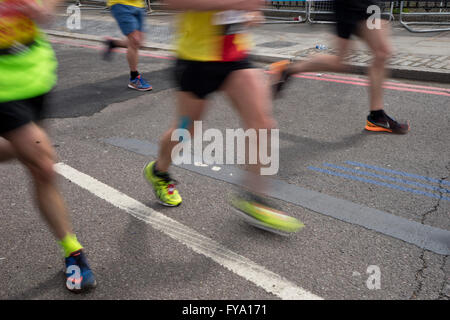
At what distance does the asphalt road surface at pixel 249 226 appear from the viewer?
7.52ft

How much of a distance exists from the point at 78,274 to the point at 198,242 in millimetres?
743

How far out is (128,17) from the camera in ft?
18.2

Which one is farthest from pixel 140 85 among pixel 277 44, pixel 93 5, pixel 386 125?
pixel 93 5

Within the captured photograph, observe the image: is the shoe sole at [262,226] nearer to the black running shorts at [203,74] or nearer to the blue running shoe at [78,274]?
the black running shorts at [203,74]

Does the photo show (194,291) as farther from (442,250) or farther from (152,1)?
(152,1)

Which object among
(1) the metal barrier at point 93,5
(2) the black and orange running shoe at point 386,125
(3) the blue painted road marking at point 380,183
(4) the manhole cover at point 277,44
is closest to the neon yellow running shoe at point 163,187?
(3) the blue painted road marking at point 380,183

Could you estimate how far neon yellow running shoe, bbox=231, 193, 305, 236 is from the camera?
2.60 metres

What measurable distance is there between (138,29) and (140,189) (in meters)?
3.18

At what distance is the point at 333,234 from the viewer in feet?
8.84

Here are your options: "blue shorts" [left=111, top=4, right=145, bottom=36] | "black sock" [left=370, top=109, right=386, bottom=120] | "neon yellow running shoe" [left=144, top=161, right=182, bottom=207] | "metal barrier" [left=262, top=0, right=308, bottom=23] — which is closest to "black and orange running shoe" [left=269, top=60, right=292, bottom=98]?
"black sock" [left=370, top=109, right=386, bottom=120]

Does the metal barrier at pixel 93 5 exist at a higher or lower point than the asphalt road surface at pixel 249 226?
higher

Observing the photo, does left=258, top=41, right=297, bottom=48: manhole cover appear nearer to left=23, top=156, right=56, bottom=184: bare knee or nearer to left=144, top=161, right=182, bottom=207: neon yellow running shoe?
left=144, top=161, right=182, bottom=207: neon yellow running shoe

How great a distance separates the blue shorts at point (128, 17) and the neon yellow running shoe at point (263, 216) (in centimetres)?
382

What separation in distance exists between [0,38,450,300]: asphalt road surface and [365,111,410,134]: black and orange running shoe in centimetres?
9
